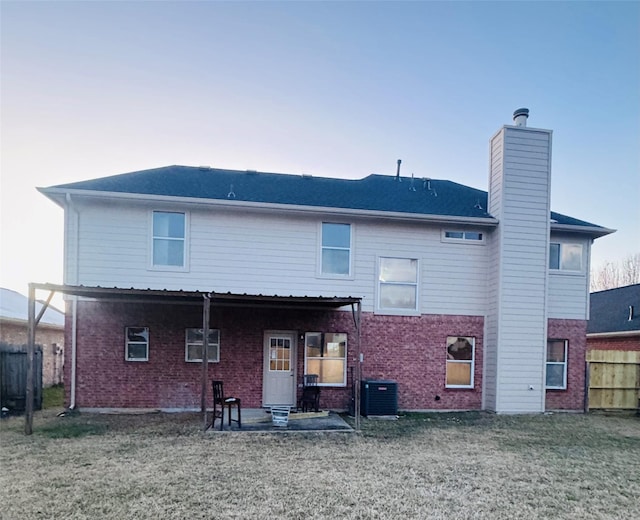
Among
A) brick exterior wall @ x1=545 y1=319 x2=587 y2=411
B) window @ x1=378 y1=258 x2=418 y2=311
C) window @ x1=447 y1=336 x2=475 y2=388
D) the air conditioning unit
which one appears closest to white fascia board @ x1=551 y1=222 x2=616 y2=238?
brick exterior wall @ x1=545 y1=319 x2=587 y2=411

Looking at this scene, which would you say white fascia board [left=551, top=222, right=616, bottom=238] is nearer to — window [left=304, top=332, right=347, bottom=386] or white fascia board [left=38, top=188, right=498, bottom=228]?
white fascia board [left=38, top=188, right=498, bottom=228]

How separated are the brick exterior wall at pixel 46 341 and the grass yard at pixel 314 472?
20.2ft

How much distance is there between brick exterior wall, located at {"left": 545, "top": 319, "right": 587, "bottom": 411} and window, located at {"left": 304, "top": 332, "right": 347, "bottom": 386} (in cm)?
598

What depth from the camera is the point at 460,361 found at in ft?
35.7

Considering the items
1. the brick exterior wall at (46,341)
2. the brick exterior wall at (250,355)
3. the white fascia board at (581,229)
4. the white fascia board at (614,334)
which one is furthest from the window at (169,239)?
the white fascia board at (614,334)

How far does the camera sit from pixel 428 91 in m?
12.9

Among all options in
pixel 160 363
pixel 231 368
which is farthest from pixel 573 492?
pixel 160 363

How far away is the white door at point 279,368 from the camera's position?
10.2 metres

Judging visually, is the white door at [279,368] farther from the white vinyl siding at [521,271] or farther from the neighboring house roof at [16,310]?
the neighboring house roof at [16,310]

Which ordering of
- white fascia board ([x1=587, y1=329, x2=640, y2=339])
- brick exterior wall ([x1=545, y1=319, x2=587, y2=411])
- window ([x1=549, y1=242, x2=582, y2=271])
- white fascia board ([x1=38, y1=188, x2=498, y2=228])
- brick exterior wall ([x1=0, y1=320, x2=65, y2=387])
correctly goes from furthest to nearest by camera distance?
white fascia board ([x1=587, y1=329, x2=640, y2=339]), brick exterior wall ([x1=0, y1=320, x2=65, y2=387]), window ([x1=549, y1=242, x2=582, y2=271]), brick exterior wall ([x1=545, y1=319, x2=587, y2=411]), white fascia board ([x1=38, y1=188, x2=498, y2=228])

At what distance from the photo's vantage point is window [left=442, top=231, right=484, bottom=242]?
10.9 m

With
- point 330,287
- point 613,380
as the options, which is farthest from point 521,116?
point 613,380

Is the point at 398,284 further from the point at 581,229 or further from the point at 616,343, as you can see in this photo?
the point at 616,343

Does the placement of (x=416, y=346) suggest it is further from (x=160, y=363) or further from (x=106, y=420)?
(x=106, y=420)
